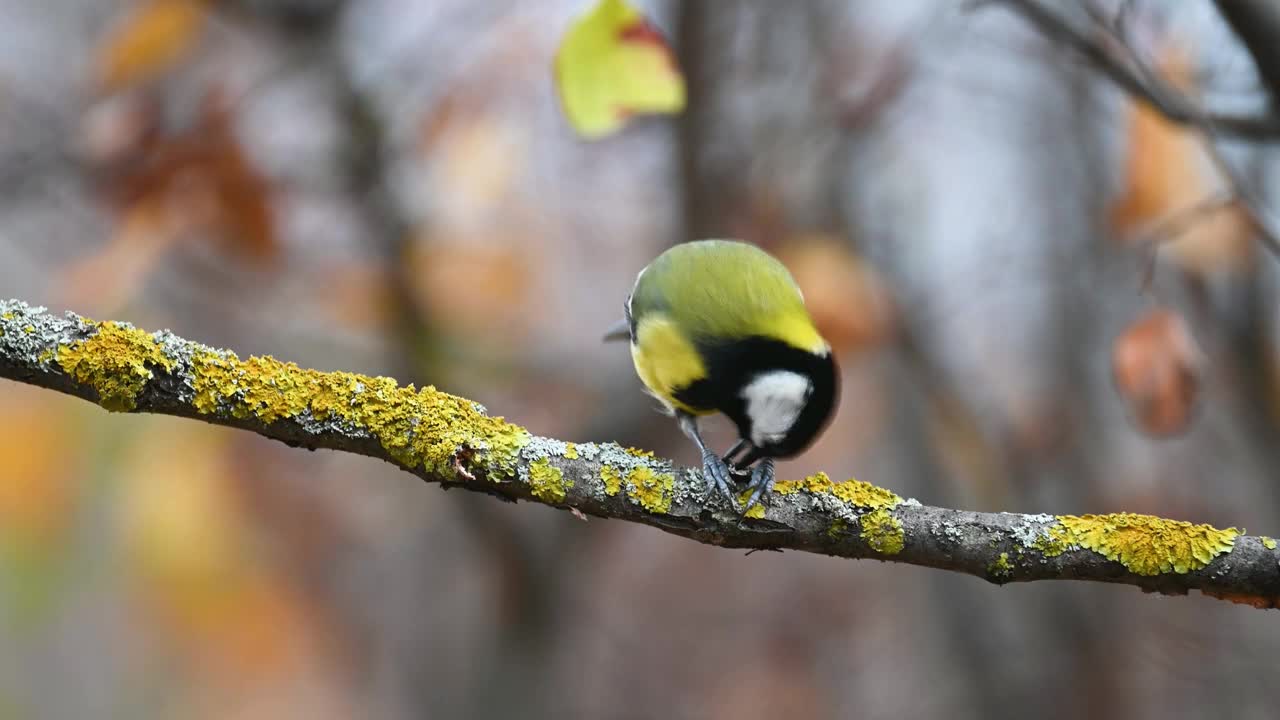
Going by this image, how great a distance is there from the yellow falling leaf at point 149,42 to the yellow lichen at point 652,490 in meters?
1.99

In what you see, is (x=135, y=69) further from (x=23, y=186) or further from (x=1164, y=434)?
(x=1164, y=434)

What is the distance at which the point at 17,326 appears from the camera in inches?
46.6

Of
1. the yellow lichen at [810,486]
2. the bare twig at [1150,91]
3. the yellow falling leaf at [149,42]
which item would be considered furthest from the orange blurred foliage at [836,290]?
the yellow falling leaf at [149,42]

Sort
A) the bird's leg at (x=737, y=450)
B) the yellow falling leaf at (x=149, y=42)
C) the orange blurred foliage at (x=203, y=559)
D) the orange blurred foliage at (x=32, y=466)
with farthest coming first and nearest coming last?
the orange blurred foliage at (x=32, y=466) < the orange blurred foliage at (x=203, y=559) < the yellow falling leaf at (x=149, y=42) < the bird's leg at (x=737, y=450)

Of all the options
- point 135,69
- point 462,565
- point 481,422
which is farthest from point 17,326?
point 462,565

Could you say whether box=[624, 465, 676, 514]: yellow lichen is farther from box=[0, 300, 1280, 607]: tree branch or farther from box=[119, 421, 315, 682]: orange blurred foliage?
box=[119, 421, 315, 682]: orange blurred foliage

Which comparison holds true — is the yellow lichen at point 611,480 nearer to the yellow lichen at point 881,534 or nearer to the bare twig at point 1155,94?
the yellow lichen at point 881,534

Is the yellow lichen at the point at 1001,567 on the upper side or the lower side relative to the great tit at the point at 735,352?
lower

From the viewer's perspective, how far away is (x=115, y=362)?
121 cm

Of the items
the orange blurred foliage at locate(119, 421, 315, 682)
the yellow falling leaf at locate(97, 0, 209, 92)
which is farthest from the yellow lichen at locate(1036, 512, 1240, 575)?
the orange blurred foliage at locate(119, 421, 315, 682)

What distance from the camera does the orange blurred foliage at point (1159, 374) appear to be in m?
1.79

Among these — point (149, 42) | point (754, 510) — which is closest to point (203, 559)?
point (149, 42)

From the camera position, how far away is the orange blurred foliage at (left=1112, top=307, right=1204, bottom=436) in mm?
1794

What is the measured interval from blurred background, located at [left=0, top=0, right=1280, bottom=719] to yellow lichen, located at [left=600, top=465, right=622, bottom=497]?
1721 mm
